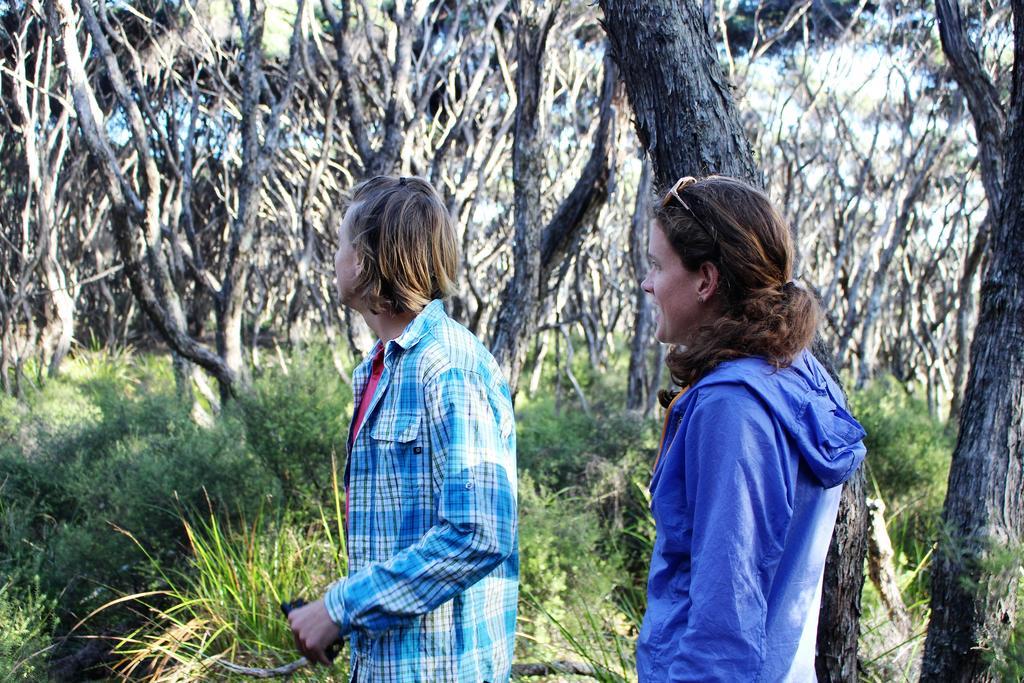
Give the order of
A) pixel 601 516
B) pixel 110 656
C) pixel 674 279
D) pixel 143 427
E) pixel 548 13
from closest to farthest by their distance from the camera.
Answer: pixel 674 279
pixel 110 656
pixel 548 13
pixel 601 516
pixel 143 427

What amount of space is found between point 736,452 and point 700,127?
6.02 feet

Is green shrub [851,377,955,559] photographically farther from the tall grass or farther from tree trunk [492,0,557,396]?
the tall grass

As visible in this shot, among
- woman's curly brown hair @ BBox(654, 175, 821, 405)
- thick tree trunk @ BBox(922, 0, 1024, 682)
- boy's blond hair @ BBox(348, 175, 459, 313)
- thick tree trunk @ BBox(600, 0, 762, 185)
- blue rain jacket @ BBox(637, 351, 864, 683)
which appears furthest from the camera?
thick tree trunk @ BBox(600, 0, 762, 185)

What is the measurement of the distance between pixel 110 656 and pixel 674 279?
418cm

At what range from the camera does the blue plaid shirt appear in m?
1.62

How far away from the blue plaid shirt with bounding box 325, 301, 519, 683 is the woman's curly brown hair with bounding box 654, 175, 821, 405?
1.43ft

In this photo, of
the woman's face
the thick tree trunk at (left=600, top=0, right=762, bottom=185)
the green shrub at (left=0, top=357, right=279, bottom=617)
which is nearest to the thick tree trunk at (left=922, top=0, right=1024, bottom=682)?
the thick tree trunk at (left=600, top=0, right=762, bottom=185)

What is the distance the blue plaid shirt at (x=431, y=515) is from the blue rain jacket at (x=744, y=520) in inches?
13.8

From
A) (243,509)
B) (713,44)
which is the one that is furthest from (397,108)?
(713,44)

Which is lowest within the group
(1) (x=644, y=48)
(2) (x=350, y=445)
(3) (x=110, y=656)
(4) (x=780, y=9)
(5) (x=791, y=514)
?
(3) (x=110, y=656)

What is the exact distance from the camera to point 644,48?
2961 millimetres

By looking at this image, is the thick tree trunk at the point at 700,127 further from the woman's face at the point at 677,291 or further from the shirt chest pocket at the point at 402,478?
the shirt chest pocket at the point at 402,478

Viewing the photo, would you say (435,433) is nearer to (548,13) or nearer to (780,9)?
(548,13)

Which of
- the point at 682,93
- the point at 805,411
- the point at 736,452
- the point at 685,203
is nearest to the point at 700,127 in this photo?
the point at 682,93
